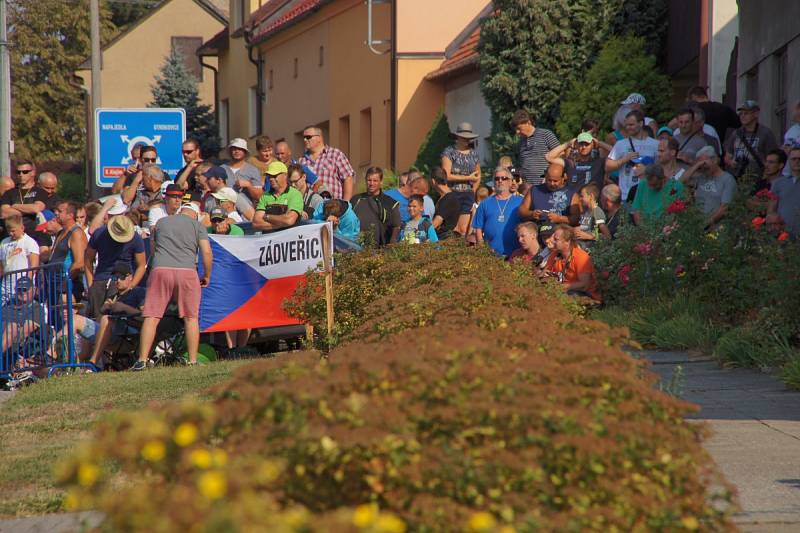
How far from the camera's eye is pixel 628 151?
1530 cm

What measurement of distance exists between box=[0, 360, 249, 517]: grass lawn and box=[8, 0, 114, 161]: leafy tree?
6558 cm

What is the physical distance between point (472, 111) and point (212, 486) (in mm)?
28001

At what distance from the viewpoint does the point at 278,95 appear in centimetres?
4431

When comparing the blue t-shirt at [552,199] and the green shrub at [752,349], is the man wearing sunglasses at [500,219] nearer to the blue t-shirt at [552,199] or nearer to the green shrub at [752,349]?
the blue t-shirt at [552,199]

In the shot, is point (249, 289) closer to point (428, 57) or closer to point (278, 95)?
point (428, 57)

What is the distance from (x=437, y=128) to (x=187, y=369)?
18921 mm

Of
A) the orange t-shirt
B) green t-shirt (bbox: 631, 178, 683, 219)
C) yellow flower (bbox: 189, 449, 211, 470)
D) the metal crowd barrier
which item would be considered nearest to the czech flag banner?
the metal crowd barrier

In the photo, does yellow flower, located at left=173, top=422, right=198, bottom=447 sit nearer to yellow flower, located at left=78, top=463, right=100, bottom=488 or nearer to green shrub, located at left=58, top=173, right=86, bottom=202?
yellow flower, located at left=78, top=463, right=100, bottom=488

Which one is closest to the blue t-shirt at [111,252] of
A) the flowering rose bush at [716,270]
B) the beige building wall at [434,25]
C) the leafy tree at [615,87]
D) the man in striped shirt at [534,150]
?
the man in striped shirt at [534,150]

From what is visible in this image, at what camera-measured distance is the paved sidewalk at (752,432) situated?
598 centimetres

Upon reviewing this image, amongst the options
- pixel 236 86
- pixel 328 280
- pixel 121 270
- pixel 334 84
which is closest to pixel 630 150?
pixel 328 280

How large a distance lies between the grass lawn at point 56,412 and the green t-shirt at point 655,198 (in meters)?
4.52

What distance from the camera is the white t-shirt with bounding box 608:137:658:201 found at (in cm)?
1522

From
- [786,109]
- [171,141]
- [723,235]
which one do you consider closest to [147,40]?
[171,141]
